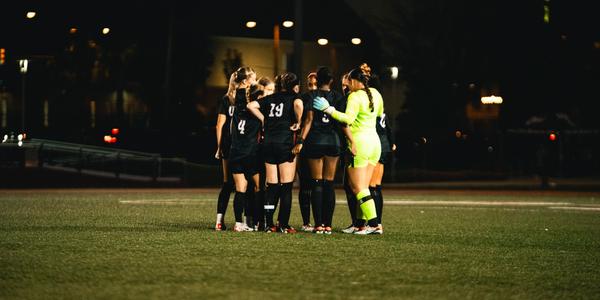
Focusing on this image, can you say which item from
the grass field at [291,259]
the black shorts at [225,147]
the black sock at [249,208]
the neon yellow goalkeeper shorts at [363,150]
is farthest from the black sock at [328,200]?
the black shorts at [225,147]

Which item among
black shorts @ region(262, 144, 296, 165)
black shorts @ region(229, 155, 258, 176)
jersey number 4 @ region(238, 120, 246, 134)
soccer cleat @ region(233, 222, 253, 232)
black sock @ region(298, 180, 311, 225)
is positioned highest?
jersey number 4 @ region(238, 120, 246, 134)

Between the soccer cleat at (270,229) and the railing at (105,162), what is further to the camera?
the railing at (105,162)

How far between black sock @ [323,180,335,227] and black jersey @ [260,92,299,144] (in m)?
0.73

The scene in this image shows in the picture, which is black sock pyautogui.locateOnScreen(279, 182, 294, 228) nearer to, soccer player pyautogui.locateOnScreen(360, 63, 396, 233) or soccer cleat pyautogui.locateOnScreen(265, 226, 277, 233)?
soccer cleat pyautogui.locateOnScreen(265, 226, 277, 233)

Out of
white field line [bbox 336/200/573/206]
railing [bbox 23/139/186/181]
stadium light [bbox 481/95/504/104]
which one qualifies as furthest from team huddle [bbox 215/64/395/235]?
stadium light [bbox 481/95/504/104]

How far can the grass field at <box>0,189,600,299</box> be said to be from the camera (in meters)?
9.30

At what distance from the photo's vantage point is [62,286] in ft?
30.7

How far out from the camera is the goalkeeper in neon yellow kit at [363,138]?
14.2 m

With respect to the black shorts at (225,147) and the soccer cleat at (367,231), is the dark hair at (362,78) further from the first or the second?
the black shorts at (225,147)

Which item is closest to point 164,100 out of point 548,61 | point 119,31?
point 119,31

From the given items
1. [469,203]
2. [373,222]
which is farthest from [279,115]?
[469,203]

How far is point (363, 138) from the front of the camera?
14359mm

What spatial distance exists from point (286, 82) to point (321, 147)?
92 centimetres

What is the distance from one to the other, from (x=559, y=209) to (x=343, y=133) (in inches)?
382
